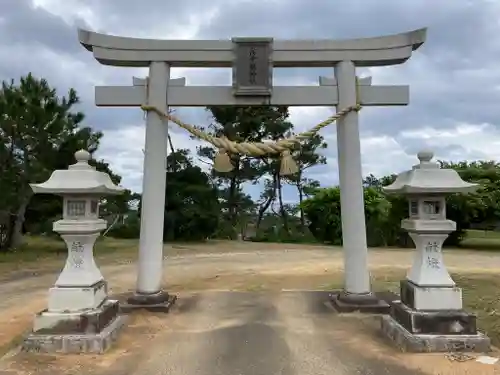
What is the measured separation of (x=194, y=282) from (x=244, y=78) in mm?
4081

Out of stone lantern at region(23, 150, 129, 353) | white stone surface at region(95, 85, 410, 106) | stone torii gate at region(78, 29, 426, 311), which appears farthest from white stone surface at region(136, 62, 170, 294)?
stone lantern at region(23, 150, 129, 353)

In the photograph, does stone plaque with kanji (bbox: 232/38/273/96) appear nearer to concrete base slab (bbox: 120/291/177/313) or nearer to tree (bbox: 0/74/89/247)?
concrete base slab (bbox: 120/291/177/313)

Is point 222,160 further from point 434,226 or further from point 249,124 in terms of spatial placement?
point 249,124

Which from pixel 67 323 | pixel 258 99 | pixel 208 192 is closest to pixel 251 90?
pixel 258 99

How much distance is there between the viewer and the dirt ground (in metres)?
3.65

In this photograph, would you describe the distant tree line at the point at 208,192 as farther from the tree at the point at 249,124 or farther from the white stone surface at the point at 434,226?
the white stone surface at the point at 434,226

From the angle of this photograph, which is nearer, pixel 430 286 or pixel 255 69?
pixel 430 286

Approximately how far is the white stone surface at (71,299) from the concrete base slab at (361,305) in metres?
3.05

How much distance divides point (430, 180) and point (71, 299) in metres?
3.76

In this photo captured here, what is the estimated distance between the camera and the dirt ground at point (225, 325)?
365cm

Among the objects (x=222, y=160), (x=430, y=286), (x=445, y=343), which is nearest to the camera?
(x=445, y=343)

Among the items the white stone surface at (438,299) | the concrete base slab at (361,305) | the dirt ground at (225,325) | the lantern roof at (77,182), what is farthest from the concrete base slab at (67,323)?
the white stone surface at (438,299)

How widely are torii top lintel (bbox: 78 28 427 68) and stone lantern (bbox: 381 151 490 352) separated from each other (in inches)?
84.9

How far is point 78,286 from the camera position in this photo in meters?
4.35
